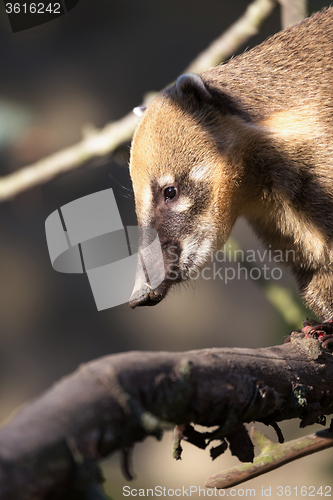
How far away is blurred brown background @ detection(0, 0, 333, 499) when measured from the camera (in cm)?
369

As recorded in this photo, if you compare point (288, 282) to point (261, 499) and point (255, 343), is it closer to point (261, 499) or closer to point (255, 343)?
point (255, 343)

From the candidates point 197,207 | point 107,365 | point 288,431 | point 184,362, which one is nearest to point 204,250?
point 197,207

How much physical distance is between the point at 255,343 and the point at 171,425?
10.1 feet

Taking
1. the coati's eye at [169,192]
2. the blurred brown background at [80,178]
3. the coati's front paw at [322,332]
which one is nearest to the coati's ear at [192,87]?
the coati's eye at [169,192]

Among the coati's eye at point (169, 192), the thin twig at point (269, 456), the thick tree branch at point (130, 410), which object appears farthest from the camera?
the coati's eye at point (169, 192)

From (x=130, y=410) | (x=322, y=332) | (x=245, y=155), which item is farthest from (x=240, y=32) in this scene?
(x=130, y=410)

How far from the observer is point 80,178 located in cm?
376

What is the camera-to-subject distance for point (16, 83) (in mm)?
3734

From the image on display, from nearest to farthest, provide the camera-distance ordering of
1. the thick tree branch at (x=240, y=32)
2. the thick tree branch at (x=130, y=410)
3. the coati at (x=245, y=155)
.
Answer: the thick tree branch at (x=130, y=410) → the coati at (x=245, y=155) → the thick tree branch at (x=240, y=32)

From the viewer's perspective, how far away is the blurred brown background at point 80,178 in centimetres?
369

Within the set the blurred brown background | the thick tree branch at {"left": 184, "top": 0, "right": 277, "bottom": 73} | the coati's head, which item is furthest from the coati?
the blurred brown background

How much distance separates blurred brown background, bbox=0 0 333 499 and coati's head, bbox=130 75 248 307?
1733 millimetres

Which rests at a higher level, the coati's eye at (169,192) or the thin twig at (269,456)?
the coati's eye at (169,192)

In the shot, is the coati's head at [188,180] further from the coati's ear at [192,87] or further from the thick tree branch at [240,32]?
the thick tree branch at [240,32]
